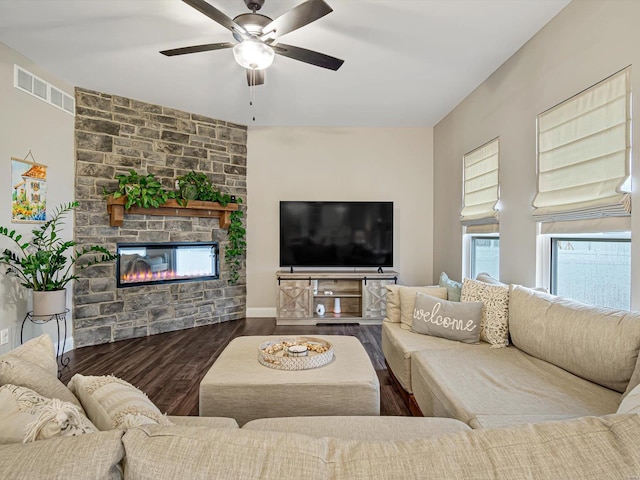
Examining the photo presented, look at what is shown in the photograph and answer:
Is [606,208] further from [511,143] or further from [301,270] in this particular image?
[301,270]

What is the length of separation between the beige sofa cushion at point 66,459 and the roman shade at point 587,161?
2451 mm

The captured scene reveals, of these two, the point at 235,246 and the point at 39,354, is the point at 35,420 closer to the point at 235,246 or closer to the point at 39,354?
the point at 39,354

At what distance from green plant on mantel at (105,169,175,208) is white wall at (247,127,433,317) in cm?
132

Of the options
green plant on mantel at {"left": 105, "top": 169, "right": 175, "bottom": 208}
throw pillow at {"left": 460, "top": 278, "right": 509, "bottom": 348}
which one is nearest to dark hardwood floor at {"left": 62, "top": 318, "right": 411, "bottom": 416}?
throw pillow at {"left": 460, "top": 278, "right": 509, "bottom": 348}

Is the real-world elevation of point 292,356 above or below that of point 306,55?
below

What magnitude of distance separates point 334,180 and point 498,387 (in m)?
3.70

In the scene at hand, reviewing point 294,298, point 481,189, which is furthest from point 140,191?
point 481,189

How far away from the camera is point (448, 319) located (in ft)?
8.20

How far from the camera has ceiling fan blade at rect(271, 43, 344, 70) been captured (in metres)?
2.26

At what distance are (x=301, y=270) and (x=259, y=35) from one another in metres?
3.22

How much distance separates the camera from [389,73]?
10.8 ft

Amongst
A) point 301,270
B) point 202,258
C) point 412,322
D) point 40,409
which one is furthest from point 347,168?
point 40,409

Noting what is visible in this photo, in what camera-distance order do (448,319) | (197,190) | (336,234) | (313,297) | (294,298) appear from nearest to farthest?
(448,319)
(197,190)
(294,298)
(313,297)
(336,234)

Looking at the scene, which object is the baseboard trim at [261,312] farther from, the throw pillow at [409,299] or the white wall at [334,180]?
the throw pillow at [409,299]
